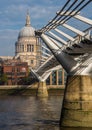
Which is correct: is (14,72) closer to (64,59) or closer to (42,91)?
(42,91)

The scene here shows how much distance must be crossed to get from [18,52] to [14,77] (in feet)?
163

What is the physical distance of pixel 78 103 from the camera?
2531cm

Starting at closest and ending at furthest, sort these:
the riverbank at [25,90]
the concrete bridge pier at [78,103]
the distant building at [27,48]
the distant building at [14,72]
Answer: the concrete bridge pier at [78,103] → the riverbank at [25,90] → the distant building at [14,72] → the distant building at [27,48]

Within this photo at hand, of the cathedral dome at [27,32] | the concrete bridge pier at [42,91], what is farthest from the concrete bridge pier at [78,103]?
the cathedral dome at [27,32]

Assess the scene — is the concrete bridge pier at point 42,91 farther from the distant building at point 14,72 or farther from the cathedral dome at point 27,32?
the cathedral dome at point 27,32

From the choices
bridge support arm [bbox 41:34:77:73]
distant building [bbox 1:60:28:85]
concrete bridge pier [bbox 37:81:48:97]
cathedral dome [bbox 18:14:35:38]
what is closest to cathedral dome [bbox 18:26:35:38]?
cathedral dome [bbox 18:14:35:38]

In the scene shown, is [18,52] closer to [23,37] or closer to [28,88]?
[23,37]

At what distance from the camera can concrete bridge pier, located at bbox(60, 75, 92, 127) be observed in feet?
81.1

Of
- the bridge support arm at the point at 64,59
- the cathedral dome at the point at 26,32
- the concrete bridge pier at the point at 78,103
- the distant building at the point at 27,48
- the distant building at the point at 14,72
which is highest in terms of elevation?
the cathedral dome at the point at 26,32

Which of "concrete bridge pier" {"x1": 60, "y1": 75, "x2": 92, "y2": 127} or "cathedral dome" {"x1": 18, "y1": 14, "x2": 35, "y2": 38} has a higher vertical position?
"cathedral dome" {"x1": 18, "y1": 14, "x2": 35, "y2": 38}

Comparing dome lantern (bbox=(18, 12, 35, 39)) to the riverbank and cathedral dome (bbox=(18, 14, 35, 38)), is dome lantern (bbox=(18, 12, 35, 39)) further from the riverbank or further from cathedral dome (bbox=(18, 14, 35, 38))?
the riverbank

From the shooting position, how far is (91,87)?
25.6m

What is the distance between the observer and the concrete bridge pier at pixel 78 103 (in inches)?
974

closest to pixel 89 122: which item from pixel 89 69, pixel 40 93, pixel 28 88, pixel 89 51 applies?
pixel 89 69
